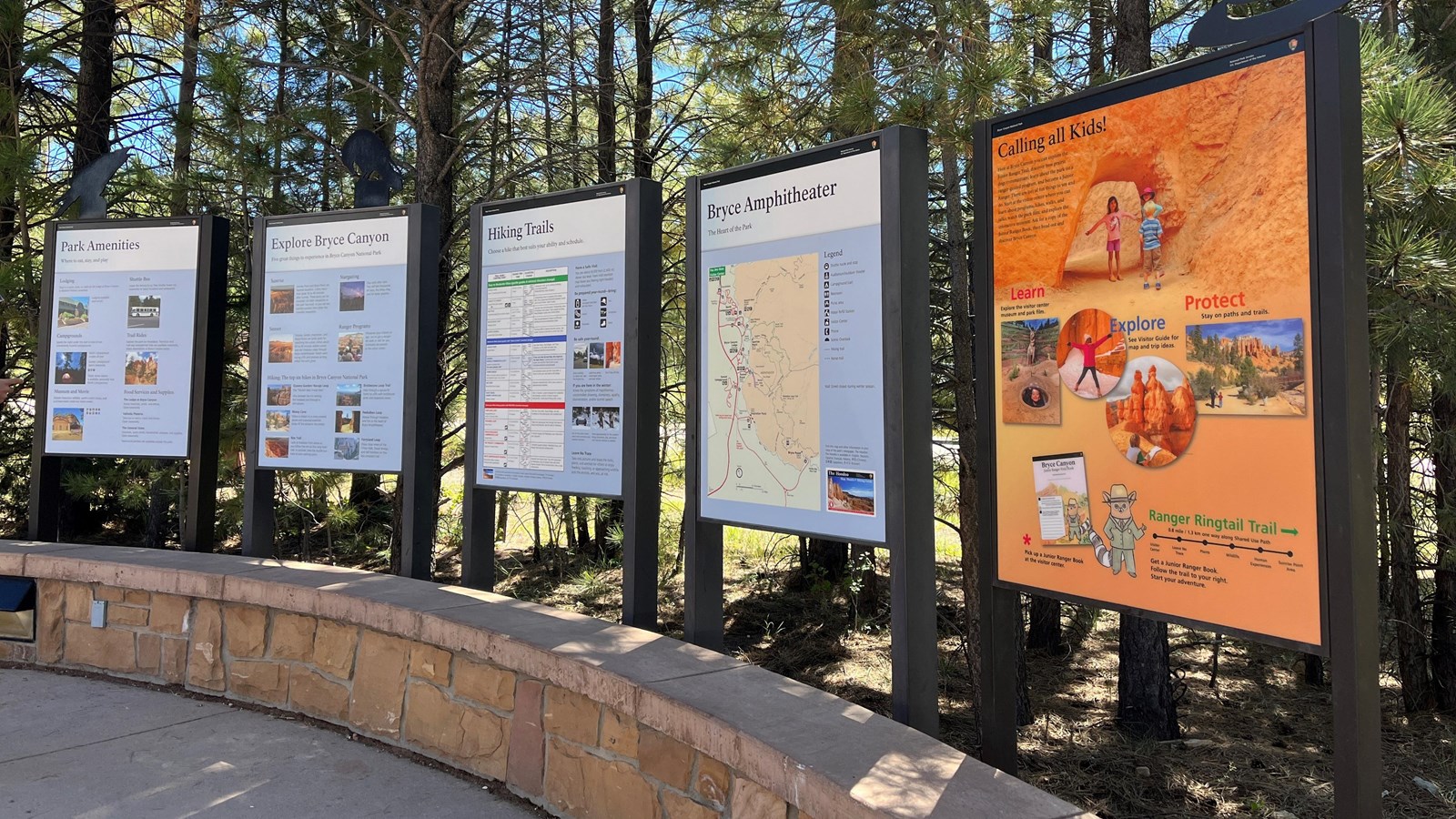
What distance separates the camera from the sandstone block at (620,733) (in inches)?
125

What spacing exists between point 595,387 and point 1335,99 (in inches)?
115

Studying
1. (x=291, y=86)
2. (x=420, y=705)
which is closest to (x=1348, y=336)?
(x=420, y=705)

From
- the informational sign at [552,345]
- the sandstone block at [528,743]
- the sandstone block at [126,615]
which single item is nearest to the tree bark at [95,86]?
the sandstone block at [126,615]

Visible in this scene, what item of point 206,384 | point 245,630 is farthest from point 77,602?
point 206,384

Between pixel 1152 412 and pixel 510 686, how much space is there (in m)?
2.41

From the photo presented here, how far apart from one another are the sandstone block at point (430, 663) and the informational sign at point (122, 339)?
2416mm

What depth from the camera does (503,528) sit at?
11.1 meters

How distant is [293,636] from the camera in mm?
4562

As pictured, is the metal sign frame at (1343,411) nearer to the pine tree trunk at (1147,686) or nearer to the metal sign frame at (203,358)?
the pine tree trunk at (1147,686)

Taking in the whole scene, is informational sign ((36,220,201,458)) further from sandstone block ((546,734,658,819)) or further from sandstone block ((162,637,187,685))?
sandstone block ((546,734,658,819))

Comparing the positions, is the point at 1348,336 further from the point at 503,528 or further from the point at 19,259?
the point at 503,528

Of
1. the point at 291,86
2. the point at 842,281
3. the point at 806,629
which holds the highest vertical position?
the point at 291,86

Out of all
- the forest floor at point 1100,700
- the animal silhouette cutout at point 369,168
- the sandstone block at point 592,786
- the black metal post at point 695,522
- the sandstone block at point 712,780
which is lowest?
the forest floor at point 1100,700

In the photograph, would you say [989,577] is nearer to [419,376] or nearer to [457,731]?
[457,731]
